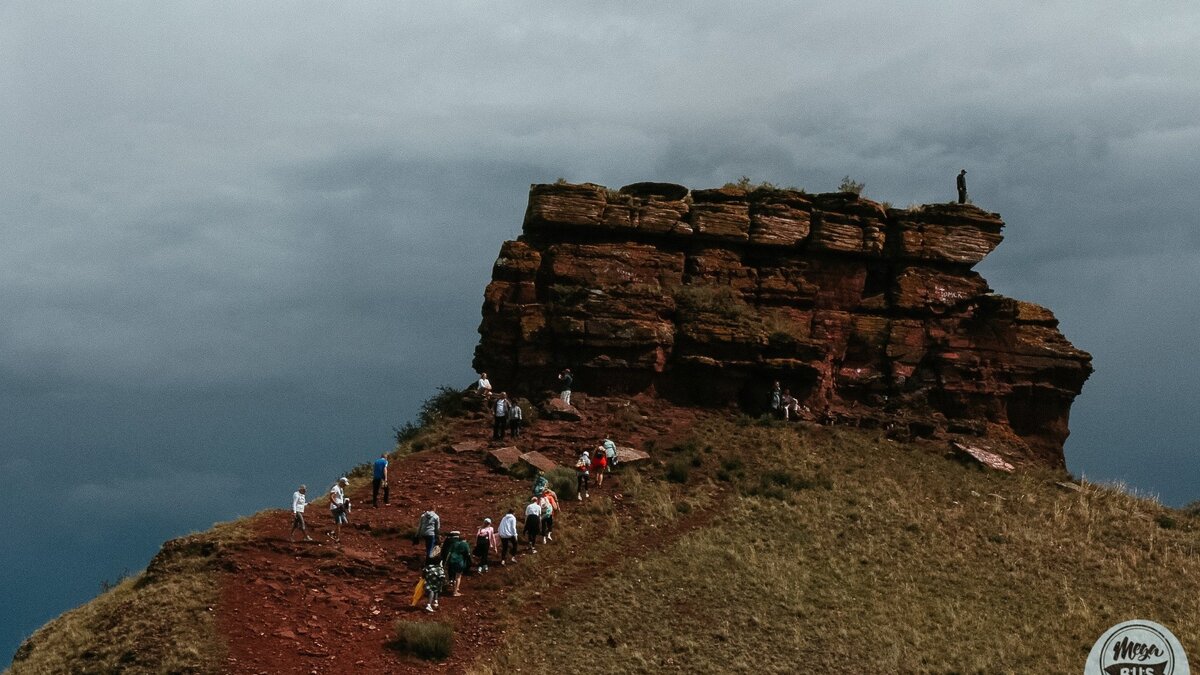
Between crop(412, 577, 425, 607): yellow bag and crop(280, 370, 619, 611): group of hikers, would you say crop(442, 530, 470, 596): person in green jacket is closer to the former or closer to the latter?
crop(280, 370, 619, 611): group of hikers

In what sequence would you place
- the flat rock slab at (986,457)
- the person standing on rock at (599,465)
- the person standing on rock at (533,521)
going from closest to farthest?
1. the person standing on rock at (533,521)
2. the person standing on rock at (599,465)
3. the flat rock slab at (986,457)

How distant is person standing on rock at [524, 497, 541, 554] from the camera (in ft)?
99.5

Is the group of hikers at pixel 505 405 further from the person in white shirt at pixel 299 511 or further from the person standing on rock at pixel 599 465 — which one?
the person in white shirt at pixel 299 511

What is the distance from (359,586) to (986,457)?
24541mm

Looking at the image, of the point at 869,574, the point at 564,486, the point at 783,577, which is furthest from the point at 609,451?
the point at 869,574

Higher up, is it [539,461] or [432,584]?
[539,461]

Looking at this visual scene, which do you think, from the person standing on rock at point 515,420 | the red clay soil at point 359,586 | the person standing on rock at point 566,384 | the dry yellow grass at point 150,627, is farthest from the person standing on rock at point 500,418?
the dry yellow grass at point 150,627

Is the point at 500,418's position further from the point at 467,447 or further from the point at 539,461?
the point at 539,461

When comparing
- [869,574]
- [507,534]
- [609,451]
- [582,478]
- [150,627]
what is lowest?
[150,627]

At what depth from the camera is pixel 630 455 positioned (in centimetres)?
3838

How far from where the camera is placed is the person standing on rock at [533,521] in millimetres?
30312

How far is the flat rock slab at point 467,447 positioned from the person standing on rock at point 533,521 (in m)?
7.87

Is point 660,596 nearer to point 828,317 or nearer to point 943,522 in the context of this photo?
point 943,522

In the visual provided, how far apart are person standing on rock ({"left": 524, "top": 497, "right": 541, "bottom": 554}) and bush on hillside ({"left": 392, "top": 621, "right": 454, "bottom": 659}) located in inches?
185
